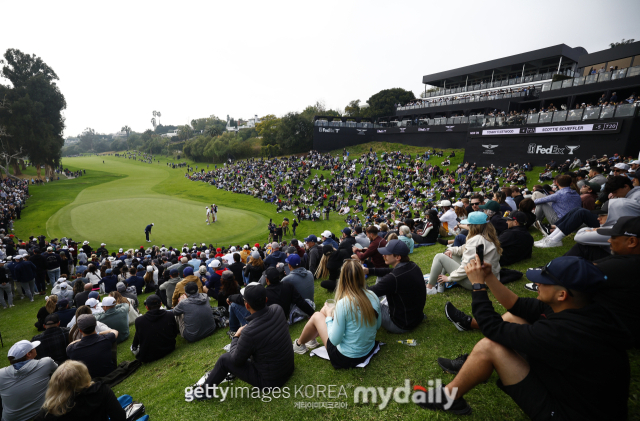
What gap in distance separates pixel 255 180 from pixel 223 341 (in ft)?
121

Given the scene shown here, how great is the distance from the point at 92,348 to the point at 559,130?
31151 millimetres

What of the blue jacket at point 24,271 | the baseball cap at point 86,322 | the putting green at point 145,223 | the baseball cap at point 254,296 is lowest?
the putting green at point 145,223

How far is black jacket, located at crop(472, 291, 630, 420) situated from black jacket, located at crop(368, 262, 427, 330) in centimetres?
181

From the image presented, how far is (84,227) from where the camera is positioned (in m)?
24.7

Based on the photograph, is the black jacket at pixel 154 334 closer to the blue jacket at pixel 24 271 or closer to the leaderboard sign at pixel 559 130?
the blue jacket at pixel 24 271

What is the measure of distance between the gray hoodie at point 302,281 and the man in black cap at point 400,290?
6.29 feet

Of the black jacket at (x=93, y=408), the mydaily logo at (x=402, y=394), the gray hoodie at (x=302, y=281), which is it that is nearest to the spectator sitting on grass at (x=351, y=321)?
the mydaily logo at (x=402, y=394)

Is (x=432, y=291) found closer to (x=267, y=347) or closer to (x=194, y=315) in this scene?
(x=267, y=347)

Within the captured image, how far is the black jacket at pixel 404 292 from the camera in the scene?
4156 millimetres

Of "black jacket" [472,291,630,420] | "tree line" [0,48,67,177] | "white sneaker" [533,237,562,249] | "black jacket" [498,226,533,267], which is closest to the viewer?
"black jacket" [472,291,630,420]

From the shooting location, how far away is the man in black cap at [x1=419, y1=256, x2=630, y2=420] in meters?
2.14

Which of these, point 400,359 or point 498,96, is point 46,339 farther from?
point 498,96

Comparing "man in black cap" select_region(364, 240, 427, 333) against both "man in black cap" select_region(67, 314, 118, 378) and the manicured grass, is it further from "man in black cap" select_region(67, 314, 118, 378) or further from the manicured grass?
"man in black cap" select_region(67, 314, 118, 378)

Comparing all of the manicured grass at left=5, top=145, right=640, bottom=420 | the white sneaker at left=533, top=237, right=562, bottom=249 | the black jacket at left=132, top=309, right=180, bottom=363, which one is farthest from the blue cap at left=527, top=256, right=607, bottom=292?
the black jacket at left=132, top=309, right=180, bottom=363
